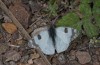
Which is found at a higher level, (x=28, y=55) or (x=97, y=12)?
(x=97, y=12)

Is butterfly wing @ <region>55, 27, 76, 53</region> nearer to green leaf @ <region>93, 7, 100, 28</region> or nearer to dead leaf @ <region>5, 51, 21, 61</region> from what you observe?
green leaf @ <region>93, 7, 100, 28</region>

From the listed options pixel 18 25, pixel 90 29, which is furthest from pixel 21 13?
pixel 90 29

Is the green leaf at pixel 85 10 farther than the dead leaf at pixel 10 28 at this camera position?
No

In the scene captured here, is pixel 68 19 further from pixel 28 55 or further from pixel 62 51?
pixel 28 55

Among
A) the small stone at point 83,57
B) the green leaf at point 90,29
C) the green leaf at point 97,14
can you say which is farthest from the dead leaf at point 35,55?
the green leaf at point 97,14

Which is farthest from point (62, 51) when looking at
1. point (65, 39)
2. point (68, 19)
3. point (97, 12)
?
point (97, 12)

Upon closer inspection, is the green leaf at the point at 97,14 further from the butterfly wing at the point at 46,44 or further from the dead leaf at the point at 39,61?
the dead leaf at the point at 39,61
